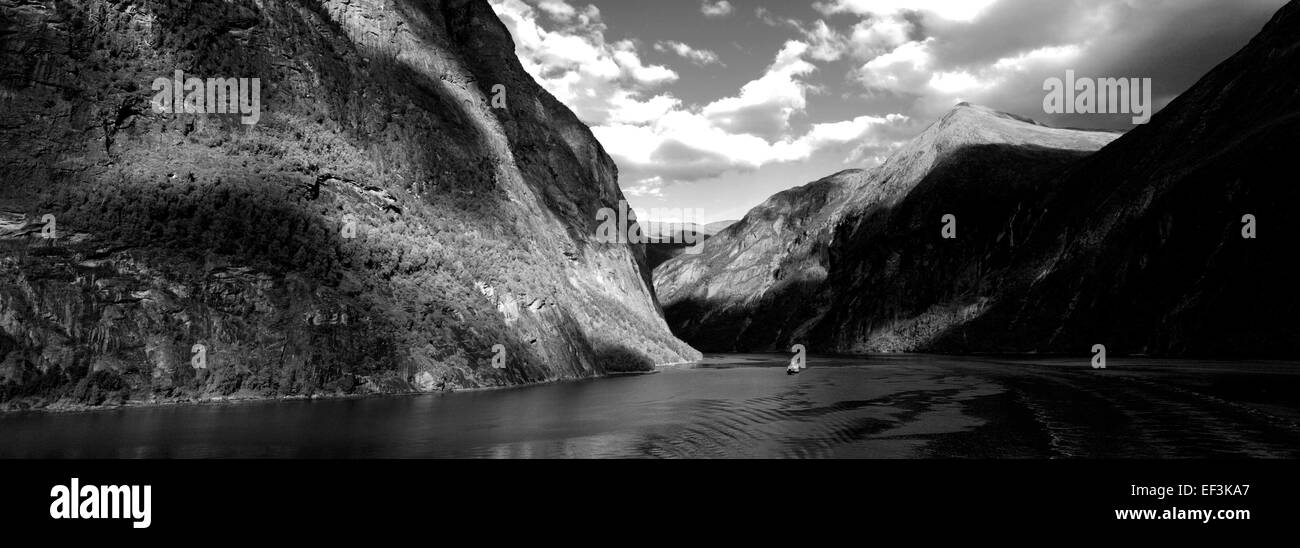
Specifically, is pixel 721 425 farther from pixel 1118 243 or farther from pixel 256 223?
pixel 1118 243

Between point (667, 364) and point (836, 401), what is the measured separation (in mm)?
57871

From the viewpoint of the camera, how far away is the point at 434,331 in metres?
54.7

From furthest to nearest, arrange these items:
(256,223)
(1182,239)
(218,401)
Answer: (1182,239), (256,223), (218,401)

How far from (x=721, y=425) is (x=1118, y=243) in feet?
373

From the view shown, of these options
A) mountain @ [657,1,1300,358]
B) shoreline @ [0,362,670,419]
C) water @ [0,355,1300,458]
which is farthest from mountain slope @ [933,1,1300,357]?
shoreline @ [0,362,670,419]

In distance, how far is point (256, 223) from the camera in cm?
5034

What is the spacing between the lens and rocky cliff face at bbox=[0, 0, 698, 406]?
40.8 metres

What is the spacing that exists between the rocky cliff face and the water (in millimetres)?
4493

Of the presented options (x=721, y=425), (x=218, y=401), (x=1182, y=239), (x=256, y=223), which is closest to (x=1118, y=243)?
(x=1182, y=239)

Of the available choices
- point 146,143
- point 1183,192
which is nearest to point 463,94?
point 146,143

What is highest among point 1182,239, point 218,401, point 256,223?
point 1182,239

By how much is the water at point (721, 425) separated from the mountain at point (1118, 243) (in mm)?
51915
